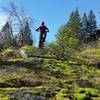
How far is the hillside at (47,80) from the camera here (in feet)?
44.0

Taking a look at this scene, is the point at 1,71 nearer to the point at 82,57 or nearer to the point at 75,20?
Answer: the point at 82,57

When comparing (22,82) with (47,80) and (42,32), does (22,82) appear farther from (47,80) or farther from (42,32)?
(42,32)

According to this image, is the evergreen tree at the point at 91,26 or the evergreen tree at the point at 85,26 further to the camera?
the evergreen tree at the point at 91,26

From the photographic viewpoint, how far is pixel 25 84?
1512cm

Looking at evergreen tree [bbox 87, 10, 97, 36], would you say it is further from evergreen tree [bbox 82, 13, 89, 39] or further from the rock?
the rock

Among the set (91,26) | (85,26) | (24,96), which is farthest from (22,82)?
(85,26)

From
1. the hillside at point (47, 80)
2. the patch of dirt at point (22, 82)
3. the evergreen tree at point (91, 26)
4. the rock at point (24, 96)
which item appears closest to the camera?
the rock at point (24, 96)

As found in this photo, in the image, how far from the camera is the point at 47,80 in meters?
15.7

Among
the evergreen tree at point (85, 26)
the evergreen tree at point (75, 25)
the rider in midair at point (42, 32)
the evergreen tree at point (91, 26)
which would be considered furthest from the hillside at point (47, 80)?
the evergreen tree at point (91, 26)

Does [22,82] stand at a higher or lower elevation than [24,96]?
higher

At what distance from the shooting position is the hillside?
13.4 metres

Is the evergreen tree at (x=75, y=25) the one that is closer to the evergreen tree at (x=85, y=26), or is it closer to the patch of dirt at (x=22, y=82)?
the evergreen tree at (x=85, y=26)

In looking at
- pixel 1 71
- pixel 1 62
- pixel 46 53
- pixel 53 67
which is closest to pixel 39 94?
pixel 1 71

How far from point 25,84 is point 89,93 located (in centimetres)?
260
